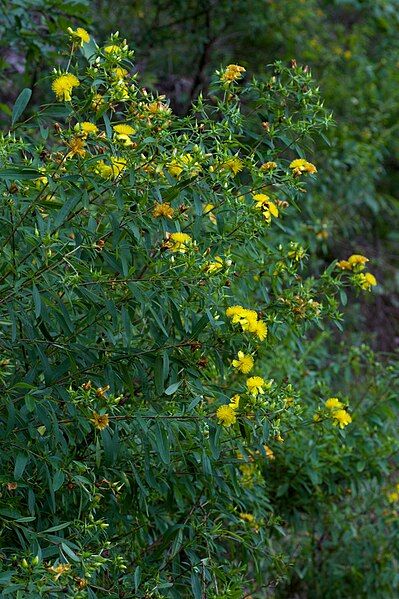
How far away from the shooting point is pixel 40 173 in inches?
84.4

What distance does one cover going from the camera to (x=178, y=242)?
88.2 inches

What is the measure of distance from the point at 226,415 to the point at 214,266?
34cm

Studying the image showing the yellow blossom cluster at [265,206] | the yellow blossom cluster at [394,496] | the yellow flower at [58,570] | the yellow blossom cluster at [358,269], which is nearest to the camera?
the yellow flower at [58,570]

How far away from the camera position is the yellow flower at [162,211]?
2.25 meters

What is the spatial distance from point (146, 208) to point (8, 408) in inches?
21.4

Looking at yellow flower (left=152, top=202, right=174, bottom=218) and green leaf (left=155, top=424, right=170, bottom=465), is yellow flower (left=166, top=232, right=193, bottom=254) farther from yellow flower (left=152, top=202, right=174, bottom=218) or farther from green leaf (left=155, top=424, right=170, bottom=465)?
green leaf (left=155, top=424, right=170, bottom=465)

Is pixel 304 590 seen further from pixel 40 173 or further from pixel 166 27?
pixel 166 27

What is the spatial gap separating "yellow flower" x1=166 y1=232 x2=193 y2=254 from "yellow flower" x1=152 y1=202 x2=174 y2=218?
5cm

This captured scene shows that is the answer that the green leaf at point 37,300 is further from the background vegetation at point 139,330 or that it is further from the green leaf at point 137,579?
the green leaf at point 137,579

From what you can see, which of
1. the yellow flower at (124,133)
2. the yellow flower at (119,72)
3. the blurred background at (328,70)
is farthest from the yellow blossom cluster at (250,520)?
the blurred background at (328,70)

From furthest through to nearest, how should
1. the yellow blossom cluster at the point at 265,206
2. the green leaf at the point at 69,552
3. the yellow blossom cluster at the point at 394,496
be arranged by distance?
the yellow blossom cluster at the point at 394,496 → the yellow blossom cluster at the point at 265,206 → the green leaf at the point at 69,552

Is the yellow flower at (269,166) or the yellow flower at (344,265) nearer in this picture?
the yellow flower at (269,166)

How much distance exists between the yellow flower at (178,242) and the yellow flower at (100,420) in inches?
15.7

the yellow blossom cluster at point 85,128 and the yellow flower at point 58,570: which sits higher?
the yellow blossom cluster at point 85,128
